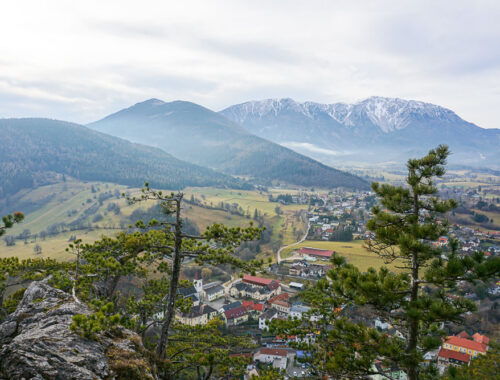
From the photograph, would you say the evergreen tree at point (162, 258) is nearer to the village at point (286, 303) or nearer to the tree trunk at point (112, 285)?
the tree trunk at point (112, 285)

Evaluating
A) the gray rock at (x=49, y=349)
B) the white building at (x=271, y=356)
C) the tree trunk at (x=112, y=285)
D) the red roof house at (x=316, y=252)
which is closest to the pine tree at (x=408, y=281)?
the gray rock at (x=49, y=349)

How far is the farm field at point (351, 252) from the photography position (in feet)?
248

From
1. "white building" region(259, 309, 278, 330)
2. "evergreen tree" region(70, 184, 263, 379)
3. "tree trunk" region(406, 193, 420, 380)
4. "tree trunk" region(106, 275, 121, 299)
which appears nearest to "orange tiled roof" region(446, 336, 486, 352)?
"white building" region(259, 309, 278, 330)

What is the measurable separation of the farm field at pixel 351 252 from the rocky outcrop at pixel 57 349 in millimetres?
69674

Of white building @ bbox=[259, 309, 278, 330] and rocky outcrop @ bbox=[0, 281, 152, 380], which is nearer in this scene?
rocky outcrop @ bbox=[0, 281, 152, 380]

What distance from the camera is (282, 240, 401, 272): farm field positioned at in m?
75.6

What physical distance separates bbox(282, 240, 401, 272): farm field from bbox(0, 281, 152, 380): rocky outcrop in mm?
69674

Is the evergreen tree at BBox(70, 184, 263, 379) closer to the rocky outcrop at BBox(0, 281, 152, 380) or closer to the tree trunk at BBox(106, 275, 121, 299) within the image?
the tree trunk at BBox(106, 275, 121, 299)

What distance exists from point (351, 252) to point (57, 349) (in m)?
87.2

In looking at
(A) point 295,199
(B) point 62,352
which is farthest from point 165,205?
(A) point 295,199

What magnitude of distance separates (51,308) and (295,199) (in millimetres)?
174401

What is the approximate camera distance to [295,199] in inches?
7087

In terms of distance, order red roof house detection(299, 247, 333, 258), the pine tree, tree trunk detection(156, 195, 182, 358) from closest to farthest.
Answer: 1. the pine tree
2. tree trunk detection(156, 195, 182, 358)
3. red roof house detection(299, 247, 333, 258)

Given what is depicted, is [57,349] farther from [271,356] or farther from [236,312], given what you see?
[236,312]
